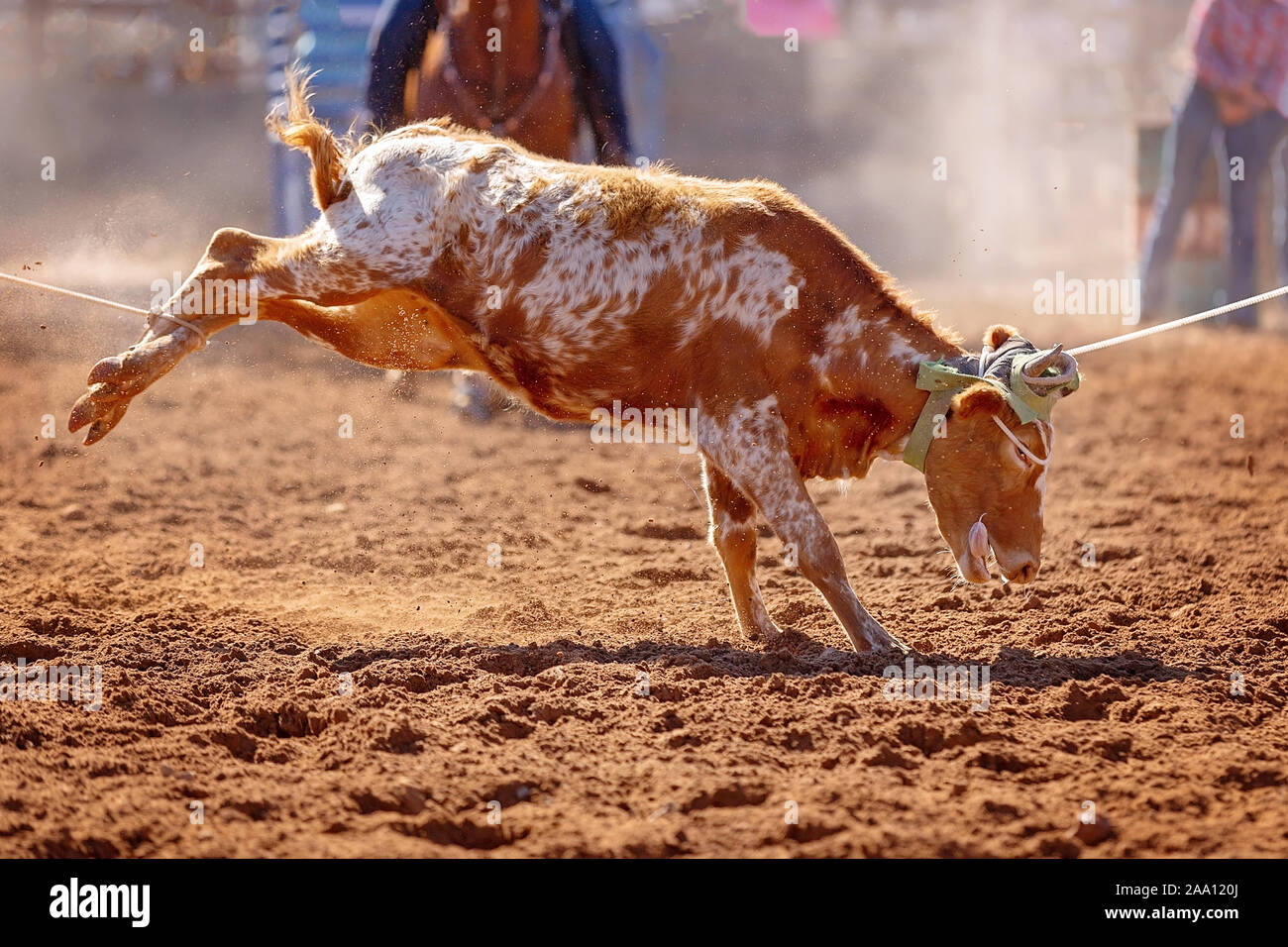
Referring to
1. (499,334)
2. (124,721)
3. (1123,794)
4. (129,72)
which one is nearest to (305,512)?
(499,334)

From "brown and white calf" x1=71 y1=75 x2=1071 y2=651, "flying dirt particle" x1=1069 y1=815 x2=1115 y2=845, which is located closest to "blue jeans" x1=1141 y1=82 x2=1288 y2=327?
"brown and white calf" x1=71 y1=75 x2=1071 y2=651

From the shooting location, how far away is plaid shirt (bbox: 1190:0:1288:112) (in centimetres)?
1285

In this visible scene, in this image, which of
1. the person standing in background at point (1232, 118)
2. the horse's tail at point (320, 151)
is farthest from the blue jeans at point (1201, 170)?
the horse's tail at point (320, 151)

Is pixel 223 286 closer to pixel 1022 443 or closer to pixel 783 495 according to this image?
pixel 783 495

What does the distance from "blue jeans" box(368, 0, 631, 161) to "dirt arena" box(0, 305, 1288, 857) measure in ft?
6.73

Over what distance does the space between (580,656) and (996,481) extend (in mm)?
1653

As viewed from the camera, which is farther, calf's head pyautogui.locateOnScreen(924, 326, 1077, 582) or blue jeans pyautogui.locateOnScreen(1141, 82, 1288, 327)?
blue jeans pyautogui.locateOnScreen(1141, 82, 1288, 327)

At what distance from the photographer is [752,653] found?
4.97m

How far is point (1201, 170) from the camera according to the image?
13.4 m

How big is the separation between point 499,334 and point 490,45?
3540mm

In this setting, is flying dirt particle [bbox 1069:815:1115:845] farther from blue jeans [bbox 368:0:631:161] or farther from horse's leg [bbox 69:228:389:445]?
blue jeans [bbox 368:0:631:161]

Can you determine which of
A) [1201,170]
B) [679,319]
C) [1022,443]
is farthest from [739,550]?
[1201,170]

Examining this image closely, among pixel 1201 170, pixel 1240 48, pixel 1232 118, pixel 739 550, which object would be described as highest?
pixel 1240 48

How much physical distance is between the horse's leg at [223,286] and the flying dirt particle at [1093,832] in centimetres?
318
